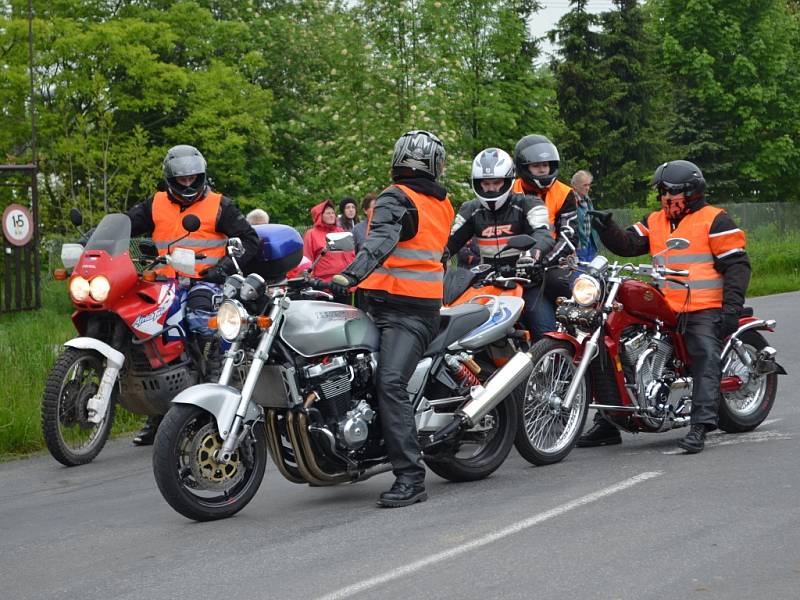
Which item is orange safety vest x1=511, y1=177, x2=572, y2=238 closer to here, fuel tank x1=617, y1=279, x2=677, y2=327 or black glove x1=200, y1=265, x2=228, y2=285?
fuel tank x1=617, y1=279, x2=677, y2=327

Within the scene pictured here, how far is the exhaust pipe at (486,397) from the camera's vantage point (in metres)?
7.91

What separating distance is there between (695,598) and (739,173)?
5111cm

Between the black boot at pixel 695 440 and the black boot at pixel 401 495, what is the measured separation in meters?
2.07

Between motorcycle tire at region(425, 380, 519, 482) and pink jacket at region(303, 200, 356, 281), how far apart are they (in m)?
7.60

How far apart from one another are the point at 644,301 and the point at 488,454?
1632mm

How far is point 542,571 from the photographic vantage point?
5.93m

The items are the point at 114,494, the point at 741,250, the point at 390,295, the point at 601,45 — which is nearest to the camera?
the point at 390,295

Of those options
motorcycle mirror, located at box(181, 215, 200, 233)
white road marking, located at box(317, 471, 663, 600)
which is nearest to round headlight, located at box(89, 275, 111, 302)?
motorcycle mirror, located at box(181, 215, 200, 233)

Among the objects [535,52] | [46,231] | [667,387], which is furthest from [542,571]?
[535,52]

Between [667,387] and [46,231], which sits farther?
[46,231]

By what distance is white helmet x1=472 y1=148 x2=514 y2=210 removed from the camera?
30.5ft

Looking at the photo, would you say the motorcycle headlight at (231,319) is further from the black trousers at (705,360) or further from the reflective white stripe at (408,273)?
the black trousers at (705,360)

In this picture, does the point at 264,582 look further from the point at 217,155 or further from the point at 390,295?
the point at 217,155

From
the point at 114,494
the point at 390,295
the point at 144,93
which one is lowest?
the point at 114,494
